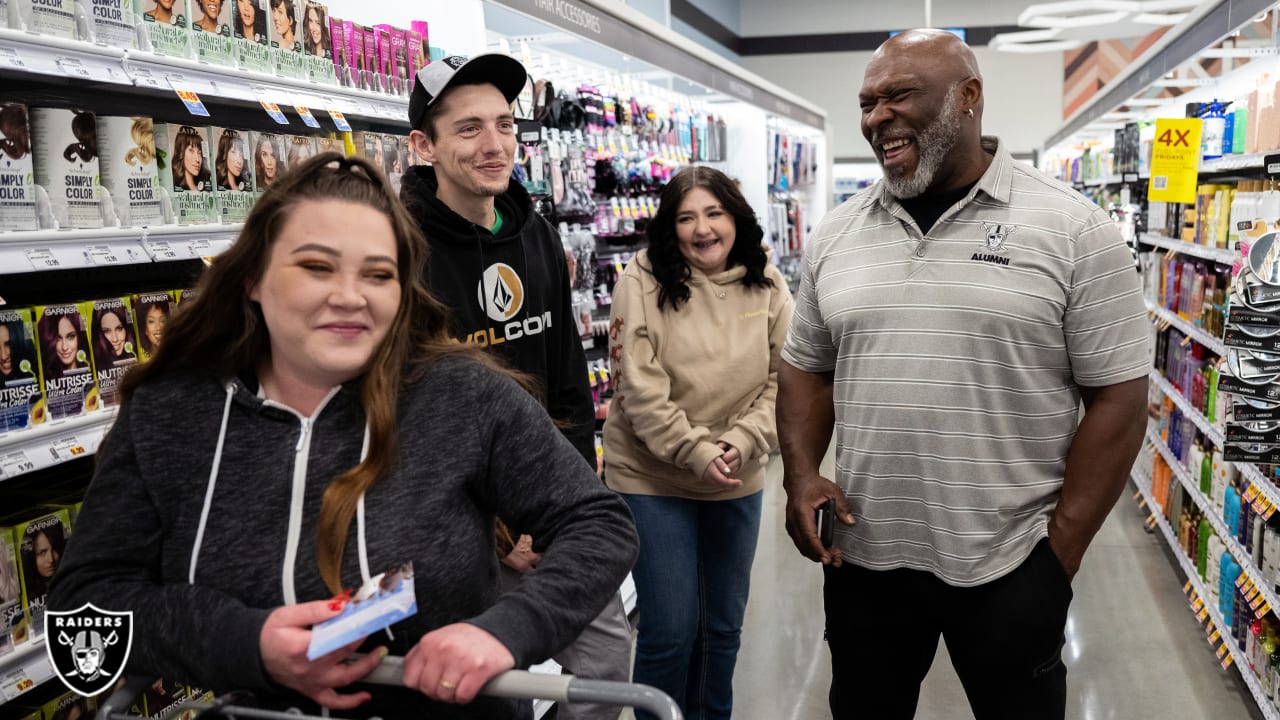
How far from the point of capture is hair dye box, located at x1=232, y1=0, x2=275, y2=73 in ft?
8.28

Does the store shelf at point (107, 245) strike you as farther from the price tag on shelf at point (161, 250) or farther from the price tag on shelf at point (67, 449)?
the price tag on shelf at point (67, 449)

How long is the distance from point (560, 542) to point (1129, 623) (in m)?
3.83

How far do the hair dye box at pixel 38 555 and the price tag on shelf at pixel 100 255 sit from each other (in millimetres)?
558

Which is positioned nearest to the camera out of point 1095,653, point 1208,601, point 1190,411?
point 1095,653

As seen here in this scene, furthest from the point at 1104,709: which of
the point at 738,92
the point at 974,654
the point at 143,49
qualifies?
the point at 738,92

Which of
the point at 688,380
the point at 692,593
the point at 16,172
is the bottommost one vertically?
the point at 692,593

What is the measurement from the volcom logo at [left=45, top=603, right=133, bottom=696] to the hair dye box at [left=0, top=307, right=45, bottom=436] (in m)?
0.82

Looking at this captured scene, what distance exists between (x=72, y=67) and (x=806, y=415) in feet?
5.77

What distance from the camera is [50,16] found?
2.01 metres

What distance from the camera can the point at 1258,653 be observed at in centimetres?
344

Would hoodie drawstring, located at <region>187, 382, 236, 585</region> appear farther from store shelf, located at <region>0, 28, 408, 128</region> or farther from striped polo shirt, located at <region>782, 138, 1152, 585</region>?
striped polo shirt, located at <region>782, 138, 1152, 585</region>

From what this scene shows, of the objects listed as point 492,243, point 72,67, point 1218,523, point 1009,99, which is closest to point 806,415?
point 492,243

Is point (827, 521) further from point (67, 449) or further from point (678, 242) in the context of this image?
point (67, 449)

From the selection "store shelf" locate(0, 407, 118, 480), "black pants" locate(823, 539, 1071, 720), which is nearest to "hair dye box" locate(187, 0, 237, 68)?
"store shelf" locate(0, 407, 118, 480)
